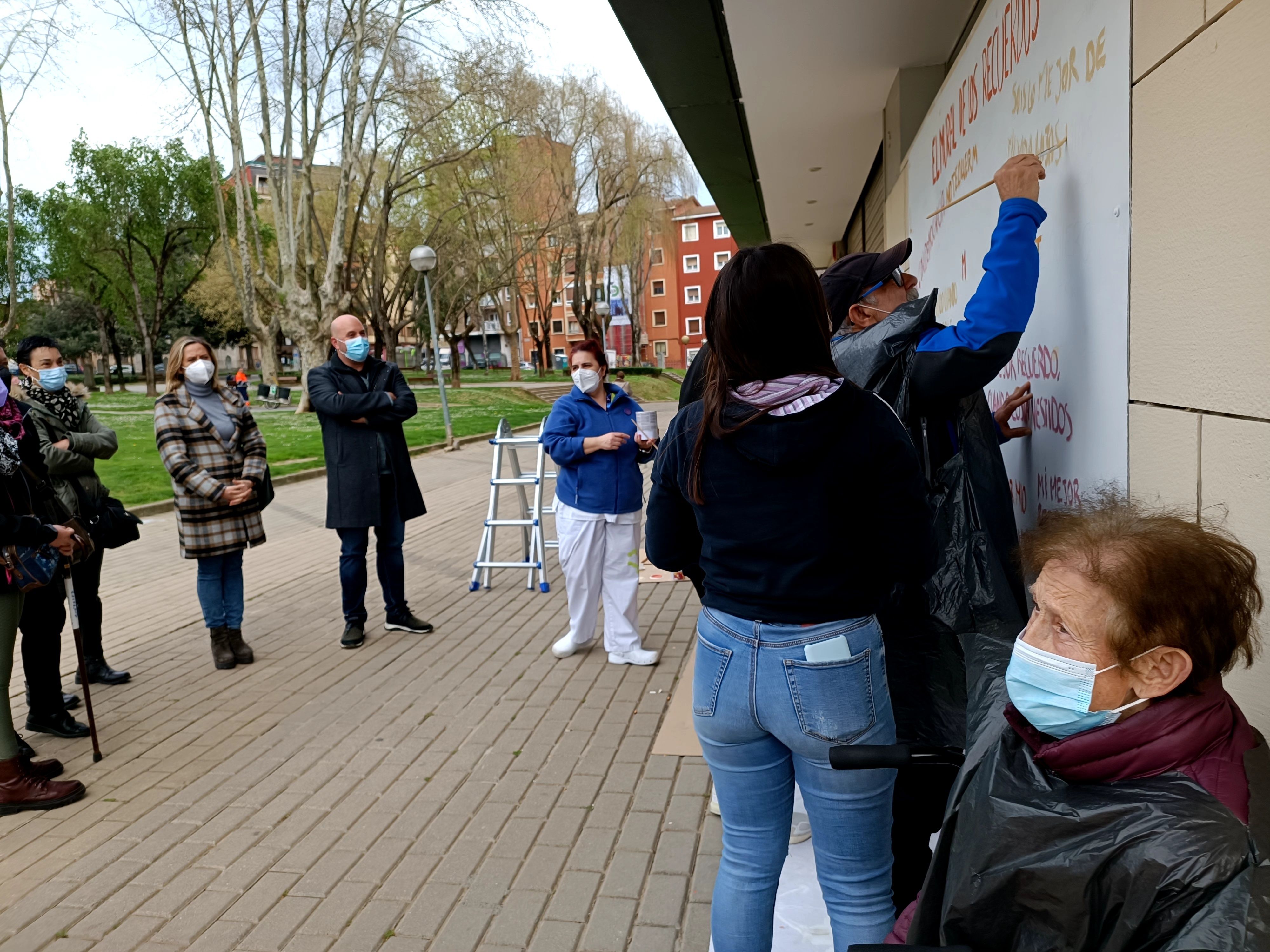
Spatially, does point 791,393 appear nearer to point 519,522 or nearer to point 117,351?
point 519,522

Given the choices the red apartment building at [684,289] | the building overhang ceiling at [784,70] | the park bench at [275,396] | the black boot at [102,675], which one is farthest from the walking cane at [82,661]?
the red apartment building at [684,289]

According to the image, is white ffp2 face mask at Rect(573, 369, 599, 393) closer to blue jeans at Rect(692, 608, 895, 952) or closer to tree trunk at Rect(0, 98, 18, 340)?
blue jeans at Rect(692, 608, 895, 952)

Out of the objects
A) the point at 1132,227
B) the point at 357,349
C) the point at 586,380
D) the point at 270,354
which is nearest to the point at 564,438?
the point at 586,380

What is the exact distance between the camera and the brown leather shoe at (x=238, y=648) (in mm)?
5852

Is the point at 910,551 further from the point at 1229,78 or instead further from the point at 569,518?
the point at 569,518

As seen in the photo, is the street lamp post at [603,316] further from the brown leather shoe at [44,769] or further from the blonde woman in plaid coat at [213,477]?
the brown leather shoe at [44,769]

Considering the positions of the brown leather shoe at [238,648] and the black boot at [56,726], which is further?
the brown leather shoe at [238,648]

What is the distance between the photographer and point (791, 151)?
28.2ft

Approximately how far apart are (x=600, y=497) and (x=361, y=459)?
5.20 ft

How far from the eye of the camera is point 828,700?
201 cm

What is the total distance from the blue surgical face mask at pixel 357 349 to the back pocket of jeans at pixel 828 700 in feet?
15.0

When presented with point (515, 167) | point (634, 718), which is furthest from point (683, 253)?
point (634, 718)

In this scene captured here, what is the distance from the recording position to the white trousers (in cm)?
550

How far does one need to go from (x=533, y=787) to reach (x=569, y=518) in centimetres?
190
